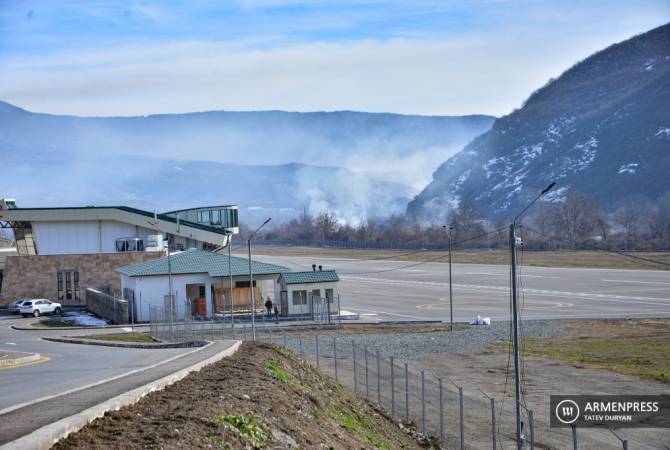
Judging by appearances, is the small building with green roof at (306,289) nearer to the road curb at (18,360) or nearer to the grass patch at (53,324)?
the grass patch at (53,324)

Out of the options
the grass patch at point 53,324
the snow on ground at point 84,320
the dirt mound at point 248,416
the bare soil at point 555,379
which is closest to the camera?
the dirt mound at point 248,416

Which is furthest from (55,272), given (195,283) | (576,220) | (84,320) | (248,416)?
(576,220)

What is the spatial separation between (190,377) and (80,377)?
280 inches

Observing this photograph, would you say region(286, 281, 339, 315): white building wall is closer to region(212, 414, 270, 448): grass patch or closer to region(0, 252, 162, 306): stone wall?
region(0, 252, 162, 306): stone wall

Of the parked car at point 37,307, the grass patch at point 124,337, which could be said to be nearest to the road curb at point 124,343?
the grass patch at point 124,337

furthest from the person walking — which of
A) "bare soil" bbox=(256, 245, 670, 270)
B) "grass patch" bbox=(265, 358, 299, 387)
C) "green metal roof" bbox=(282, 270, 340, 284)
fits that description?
"bare soil" bbox=(256, 245, 670, 270)

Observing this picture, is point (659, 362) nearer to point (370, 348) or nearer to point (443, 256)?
point (370, 348)

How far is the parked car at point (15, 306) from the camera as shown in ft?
214

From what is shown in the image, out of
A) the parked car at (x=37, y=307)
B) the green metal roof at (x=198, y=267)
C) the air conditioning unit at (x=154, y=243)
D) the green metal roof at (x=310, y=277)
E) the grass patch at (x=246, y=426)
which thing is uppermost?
the air conditioning unit at (x=154, y=243)

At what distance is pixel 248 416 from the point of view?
A: 16.9m

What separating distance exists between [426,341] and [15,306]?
33.3m

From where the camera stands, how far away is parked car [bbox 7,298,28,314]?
65213 millimetres

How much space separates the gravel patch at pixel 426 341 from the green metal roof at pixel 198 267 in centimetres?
1263

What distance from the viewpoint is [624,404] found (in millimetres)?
27094
